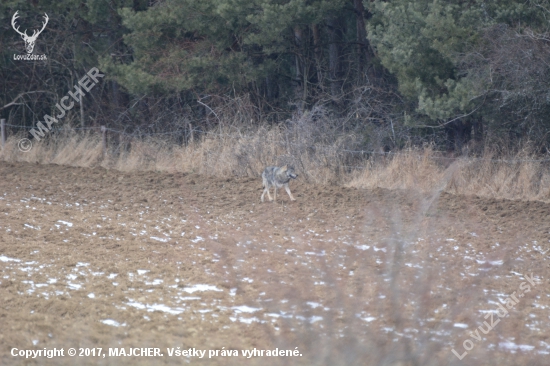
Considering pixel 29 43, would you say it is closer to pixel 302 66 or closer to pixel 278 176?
pixel 302 66

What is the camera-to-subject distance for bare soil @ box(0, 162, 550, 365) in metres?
6.21

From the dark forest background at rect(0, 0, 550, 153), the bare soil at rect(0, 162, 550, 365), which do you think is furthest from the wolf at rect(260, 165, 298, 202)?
the dark forest background at rect(0, 0, 550, 153)

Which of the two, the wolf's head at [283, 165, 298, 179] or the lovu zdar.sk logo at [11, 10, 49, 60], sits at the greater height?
the lovu zdar.sk logo at [11, 10, 49, 60]

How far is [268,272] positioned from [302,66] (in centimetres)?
1810

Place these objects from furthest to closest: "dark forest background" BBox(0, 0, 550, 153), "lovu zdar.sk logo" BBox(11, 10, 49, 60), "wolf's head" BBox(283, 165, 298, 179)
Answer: "lovu zdar.sk logo" BBox(11, 10, 49, 60) → "dark forest background" BBox(0, 0, 550, 153) → "wolf's head" BBox(283, 165, 298, 179)

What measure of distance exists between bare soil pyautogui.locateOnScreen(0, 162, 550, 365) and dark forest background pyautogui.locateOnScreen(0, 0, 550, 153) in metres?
4.62

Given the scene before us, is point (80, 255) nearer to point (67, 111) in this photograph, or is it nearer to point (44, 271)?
point (44, 271)

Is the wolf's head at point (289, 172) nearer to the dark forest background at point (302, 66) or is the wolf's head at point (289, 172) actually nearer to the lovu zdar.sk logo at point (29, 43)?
the dark forest background at point (302, 66)

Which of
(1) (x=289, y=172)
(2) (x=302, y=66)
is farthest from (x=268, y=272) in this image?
(2) (x=302, y=66)

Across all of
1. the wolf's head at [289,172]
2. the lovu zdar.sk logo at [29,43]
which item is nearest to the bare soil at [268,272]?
the wolf's head at [289,172]

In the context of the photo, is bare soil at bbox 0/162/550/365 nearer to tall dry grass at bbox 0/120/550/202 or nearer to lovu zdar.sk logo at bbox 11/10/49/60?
tall dry grass at bbox 0/120/550/202

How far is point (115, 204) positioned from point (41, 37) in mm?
15070

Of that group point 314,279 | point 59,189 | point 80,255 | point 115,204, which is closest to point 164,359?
point 314,279

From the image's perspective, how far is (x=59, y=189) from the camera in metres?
15.1
